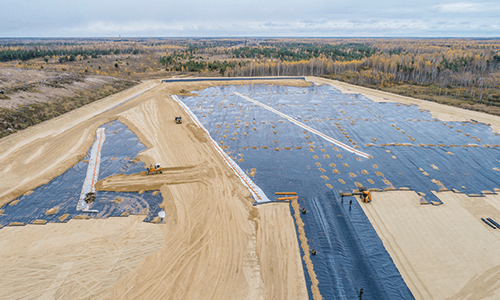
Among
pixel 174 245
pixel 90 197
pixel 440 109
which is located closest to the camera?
pixel 174 245

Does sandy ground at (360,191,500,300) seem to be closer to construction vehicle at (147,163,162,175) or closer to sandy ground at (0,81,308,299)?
sandy ground at (0,81,308,299)

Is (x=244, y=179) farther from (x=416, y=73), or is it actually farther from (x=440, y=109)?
(x=416, y=73)

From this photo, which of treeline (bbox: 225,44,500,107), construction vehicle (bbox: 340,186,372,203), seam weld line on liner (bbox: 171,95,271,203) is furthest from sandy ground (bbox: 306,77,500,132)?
seam weld line on liner (bbox: 171,95,271,203)

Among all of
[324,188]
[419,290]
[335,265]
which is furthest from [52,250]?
[419,290]

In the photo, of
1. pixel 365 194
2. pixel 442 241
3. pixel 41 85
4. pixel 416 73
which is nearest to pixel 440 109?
pixel 365 194

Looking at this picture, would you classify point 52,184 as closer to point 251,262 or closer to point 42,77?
point 251,262

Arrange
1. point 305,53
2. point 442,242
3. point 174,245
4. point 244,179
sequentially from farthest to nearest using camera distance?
point 305,53 → point 244,179 → point 442,242 → point 174,245

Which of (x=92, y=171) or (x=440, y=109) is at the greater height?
(x=440, y=109)
